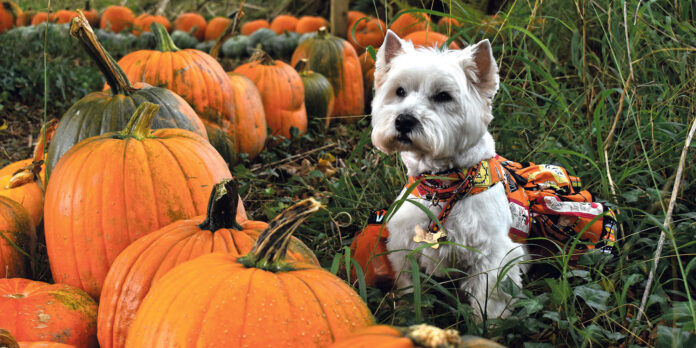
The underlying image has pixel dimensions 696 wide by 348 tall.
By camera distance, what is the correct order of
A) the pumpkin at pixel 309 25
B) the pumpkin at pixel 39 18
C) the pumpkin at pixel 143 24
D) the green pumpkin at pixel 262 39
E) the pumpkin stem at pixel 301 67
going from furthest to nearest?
the pumpkin at pixel 39 18, the pumpkin at pixel 143 24, the pumpkin at pixel 309 25, the green pumpkin at pixel 262 39, the pumpkin stem at pixel 301 67

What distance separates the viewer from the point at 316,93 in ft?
17.8

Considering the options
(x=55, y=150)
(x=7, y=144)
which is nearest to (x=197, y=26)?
(x=7, y=144)

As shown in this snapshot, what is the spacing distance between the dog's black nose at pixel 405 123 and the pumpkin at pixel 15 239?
71.7 inches

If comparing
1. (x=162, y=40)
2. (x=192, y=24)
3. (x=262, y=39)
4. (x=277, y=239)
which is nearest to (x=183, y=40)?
(x=192, y=24)

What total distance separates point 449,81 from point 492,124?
4.75ft

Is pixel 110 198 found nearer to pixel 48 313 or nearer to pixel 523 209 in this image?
pixel 48 313

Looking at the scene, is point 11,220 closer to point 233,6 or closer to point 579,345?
point 579,345

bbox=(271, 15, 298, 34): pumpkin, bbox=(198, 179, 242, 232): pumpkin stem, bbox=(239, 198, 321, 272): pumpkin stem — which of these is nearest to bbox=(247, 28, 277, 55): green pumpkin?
bbox=(271, 15, 298, 34): pumpkin

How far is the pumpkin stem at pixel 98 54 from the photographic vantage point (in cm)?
258

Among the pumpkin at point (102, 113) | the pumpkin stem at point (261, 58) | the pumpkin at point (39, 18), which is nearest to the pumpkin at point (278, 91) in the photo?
the pumpkin stem at point (261, 58)

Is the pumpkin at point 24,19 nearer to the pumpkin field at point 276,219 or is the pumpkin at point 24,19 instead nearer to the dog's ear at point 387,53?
the pumpkin field at point 276,219

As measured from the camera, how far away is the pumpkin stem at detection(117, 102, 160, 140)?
8.00 feet

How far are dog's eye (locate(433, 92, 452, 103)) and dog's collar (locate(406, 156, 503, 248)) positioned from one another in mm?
324

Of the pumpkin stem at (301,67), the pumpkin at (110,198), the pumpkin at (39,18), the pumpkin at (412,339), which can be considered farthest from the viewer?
the pumpkin at (39,18)
